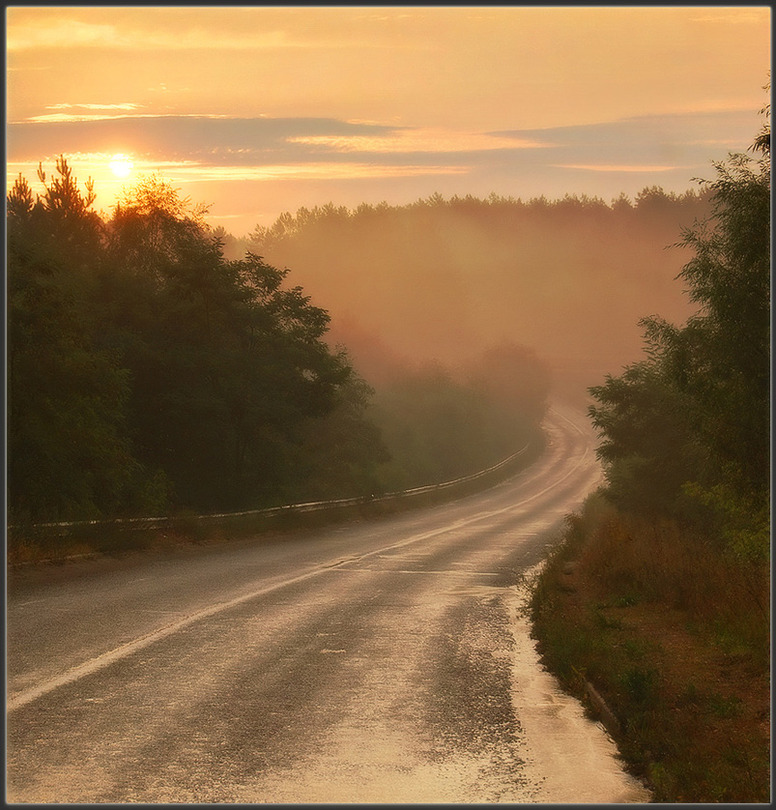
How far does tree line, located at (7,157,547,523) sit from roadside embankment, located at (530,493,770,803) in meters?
12.7

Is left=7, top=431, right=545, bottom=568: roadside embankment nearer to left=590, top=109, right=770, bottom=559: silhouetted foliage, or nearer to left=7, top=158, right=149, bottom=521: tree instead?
left=7, top=158, right=149, bottom=521: tree

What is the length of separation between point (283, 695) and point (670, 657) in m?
4.92

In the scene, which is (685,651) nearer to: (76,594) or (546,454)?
(76,594)

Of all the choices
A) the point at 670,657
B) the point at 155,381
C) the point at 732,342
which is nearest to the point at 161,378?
the point at 155,381

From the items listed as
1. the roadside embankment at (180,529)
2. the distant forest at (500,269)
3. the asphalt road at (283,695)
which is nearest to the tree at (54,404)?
the roadside embankment at (180,529)

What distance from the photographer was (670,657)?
12047 mm

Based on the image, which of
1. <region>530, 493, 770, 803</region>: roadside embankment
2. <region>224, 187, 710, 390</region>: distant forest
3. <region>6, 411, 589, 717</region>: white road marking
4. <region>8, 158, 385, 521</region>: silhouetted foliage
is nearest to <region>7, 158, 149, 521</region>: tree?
<region>8, 158, 385, 521</region>: silhouetted foliage

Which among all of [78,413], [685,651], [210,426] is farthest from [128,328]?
[685,651]

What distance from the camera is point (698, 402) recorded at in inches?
598

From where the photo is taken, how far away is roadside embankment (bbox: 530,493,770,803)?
24.2ft

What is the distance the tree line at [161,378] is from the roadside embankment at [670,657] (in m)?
12.7

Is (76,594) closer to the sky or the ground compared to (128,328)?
closer to the ground

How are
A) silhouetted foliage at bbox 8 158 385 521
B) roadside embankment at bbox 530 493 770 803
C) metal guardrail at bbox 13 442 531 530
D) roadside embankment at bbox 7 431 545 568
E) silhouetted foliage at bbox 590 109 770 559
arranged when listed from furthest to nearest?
silhouetted foliage at bbox 8 158 385 521 → metal guardrail at bbox 13 442 531 530 → roadside embankment at bbox 7 431 545 568 → silhouetted foliage at bbox 590 109 770 559 → roadside embankment at bbox 530 493 770 803

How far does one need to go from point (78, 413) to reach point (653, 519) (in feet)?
65.9
